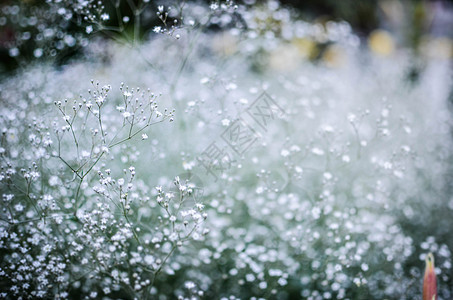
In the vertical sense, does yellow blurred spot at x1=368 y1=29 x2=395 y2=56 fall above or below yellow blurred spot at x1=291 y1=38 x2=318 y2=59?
above

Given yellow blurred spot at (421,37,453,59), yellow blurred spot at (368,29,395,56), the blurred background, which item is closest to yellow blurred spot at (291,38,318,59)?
the blurred background

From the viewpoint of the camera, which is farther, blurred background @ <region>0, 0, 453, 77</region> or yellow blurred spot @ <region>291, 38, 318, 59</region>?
yellow blurred spot @ <region>291, 38, 318, 59</region>

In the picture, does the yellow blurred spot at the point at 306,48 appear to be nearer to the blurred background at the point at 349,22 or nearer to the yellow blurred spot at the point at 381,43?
the blurred background at the point at 349,22

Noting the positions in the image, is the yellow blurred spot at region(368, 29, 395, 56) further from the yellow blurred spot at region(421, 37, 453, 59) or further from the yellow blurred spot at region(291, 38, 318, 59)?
the yellow blurred spot at region(291, 38, 318, 59)

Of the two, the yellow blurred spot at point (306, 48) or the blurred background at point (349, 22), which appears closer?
the blurred background at point (349, 22)

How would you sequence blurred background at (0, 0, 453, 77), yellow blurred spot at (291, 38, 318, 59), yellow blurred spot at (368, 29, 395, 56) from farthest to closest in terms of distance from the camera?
yellow blurred spot at (368, 29, 395, 56), yellow blurred spot at (291, 38, 318, 59), blurred background at (0, 0, 453, 77)

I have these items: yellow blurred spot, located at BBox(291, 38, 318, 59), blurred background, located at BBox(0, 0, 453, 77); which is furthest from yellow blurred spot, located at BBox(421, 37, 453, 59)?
yellow blurred spot, located at BBox(291, 38, 318, 59)

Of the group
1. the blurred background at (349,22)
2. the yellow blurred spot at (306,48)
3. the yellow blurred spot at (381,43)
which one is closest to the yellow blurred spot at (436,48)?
the blurred background at (349,22)

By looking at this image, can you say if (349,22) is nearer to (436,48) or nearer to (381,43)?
(381,43)

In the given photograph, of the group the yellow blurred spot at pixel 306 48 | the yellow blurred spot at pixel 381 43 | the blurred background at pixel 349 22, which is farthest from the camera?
the yellow blurred spot at pixel 381 43

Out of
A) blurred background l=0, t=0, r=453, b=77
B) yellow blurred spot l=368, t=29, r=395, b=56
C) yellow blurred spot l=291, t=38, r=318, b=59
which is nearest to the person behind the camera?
blurred background l=0, t=0, r=453, b=77

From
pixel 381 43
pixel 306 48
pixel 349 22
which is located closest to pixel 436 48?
pixel 381 43
